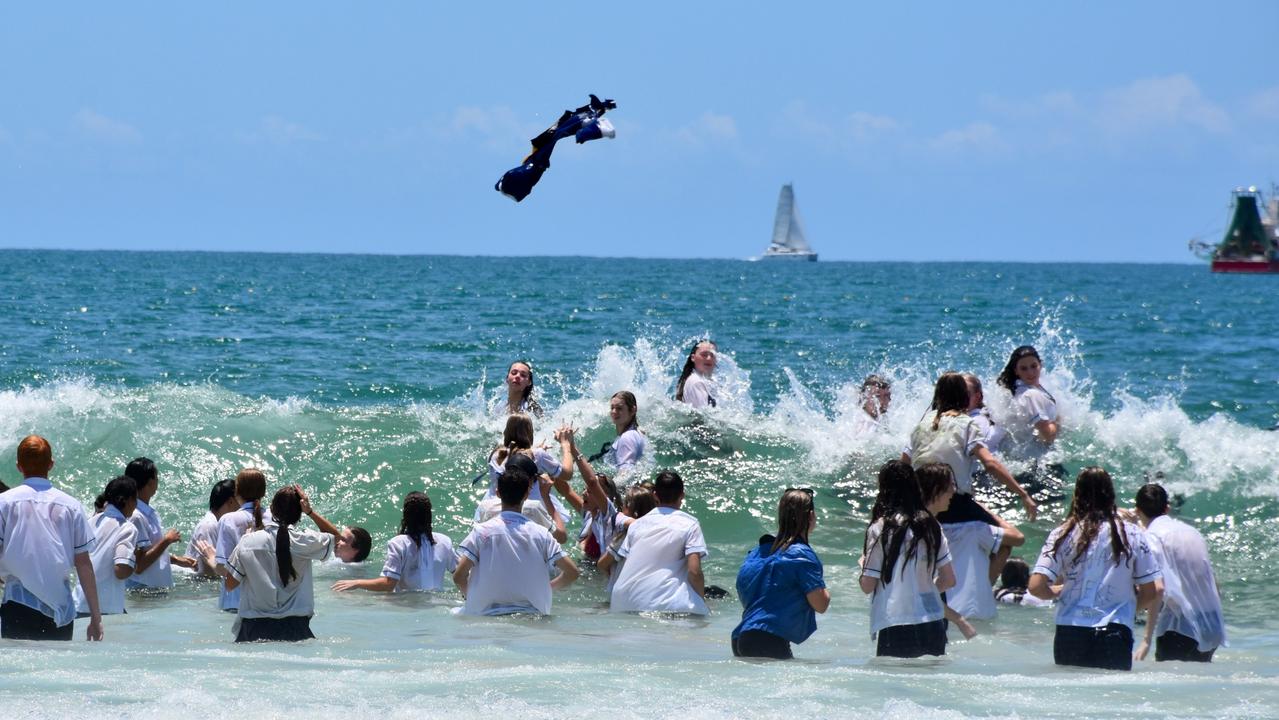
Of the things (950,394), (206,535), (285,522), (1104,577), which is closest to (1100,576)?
(1104,577)

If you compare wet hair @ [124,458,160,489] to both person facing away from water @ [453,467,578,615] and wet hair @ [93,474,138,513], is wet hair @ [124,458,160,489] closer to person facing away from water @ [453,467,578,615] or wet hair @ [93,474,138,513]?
wet hair @ [93,474,138,513]

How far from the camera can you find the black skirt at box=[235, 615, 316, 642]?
8.02 m

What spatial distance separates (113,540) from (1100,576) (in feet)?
18.2

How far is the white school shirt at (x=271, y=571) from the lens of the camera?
7875mm

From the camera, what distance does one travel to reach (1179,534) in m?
7.93

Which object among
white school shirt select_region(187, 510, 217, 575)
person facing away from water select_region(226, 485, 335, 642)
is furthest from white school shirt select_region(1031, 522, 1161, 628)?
white school shirt select_region(187, 510, 217, 575)

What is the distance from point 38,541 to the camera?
24.3 ft

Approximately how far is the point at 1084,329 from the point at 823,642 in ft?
119

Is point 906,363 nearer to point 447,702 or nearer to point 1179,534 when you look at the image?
point 1179,534

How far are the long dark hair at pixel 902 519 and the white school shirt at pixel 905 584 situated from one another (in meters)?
0.02

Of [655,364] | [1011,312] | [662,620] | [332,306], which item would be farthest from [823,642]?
[1011,312]

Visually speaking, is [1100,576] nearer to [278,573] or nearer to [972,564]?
[972,564]

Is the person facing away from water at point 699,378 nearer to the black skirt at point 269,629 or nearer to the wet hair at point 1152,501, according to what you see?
the wet hair at point 1152,501

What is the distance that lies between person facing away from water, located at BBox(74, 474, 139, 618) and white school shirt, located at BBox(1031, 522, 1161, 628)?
522 cm
